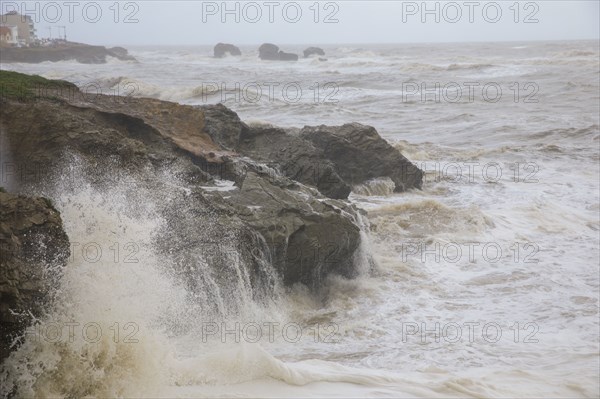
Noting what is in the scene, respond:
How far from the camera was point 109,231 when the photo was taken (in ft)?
17.7

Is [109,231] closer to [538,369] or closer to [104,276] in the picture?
[104,276]

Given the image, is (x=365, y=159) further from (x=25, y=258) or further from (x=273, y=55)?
(x=273, y=55)

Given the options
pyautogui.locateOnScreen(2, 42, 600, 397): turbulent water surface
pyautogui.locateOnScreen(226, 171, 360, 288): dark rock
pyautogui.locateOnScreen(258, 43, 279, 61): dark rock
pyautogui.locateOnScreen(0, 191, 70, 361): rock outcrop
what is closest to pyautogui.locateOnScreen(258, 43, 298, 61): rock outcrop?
pyautogui.locateOnScreen(258, 43, 279, 61): dark rock

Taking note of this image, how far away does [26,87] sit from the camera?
764 cm

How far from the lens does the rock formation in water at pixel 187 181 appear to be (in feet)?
20.6

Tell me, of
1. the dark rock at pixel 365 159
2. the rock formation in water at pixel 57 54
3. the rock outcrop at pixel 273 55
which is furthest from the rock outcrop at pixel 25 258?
the rock outcrop at pixel 273 55

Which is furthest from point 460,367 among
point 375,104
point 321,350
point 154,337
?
point 375,104

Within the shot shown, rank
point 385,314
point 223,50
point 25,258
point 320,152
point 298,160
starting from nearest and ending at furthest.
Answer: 1. point 25,258
2. point 385,314
3. point 298,160
4. point 320,152
5. point 223,50

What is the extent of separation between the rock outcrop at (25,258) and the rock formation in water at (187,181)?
1.66 meters

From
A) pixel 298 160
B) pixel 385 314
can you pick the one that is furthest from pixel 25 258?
pixel 298 160

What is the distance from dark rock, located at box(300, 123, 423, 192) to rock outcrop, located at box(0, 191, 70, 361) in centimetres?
730

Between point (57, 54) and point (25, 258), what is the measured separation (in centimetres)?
7127

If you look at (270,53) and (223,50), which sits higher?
(223,50)

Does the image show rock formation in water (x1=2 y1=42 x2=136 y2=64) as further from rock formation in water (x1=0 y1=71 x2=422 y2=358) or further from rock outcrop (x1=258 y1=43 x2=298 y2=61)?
rock formation in water (x1=0 y1=71 x2=422 y2=358)
